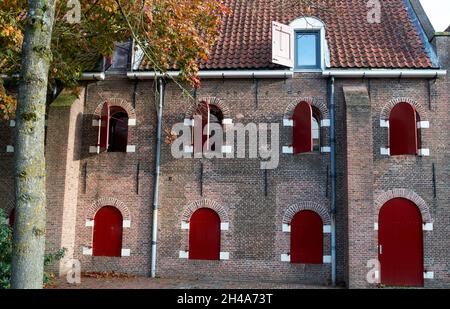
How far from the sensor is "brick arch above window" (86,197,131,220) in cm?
1594

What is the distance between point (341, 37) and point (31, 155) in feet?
43.8

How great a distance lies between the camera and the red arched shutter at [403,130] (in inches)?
604

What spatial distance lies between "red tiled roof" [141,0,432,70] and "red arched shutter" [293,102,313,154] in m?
1.78

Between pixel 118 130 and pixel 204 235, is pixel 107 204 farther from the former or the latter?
pixel 204 235

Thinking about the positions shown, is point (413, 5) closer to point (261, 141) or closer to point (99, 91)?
point (261, 141)

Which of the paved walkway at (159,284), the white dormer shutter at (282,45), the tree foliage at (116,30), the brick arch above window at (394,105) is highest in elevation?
the white dormer shutter at (282,45)

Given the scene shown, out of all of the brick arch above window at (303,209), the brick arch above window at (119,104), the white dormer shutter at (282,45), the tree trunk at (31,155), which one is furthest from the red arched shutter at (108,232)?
the tree trunk at (31,155)

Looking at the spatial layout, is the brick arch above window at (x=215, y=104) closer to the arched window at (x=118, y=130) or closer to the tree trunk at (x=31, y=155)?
the arched window at (x=118, y=130)

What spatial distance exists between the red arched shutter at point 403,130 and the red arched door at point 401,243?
1.67 metres

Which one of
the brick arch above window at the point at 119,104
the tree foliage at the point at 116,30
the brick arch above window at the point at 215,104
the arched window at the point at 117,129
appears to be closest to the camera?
the tree foliage at the point at 116,30

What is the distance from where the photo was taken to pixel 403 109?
15.7 metres

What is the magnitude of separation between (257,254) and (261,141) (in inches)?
149

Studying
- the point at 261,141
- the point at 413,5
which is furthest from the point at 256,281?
the point at 413,5

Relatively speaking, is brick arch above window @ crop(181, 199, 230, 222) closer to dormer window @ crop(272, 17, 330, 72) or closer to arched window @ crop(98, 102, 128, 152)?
arched window @ crop(98, 102, 128, 152)
